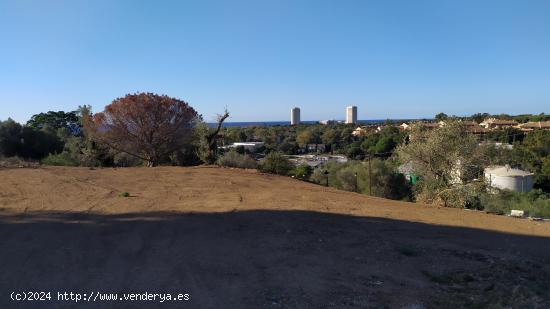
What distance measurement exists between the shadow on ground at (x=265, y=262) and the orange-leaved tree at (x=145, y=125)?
11551mm

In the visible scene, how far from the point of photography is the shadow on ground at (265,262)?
5203mm

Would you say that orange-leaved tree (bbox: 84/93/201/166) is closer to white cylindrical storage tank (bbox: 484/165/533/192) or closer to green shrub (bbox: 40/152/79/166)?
green shrub (bbox: 40/152/79/166)

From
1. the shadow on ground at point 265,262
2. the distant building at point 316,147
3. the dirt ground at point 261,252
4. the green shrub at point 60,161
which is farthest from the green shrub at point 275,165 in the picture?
the distant building at point 316,147

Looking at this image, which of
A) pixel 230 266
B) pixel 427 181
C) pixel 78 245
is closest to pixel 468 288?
pixel 230 266

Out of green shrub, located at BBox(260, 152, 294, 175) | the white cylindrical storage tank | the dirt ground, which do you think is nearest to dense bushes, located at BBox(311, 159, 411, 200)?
green shrub, located at BBox(260, 152, 294, 175)

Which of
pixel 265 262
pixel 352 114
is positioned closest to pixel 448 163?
pixel 265 262

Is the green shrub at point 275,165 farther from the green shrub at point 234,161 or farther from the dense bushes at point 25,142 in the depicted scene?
the dense bushes at point 25,142

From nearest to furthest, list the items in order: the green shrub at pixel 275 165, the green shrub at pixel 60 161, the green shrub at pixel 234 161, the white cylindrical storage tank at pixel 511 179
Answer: the green shrub at pixel 60 161 < the green shrub at pixel 234 161 < the green shrub at pixel 275 165 < the white cylindrical storage tank at pixel 511 179

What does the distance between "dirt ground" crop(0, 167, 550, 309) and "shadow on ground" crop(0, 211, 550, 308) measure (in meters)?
0.02

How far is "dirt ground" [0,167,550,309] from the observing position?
5266 millimetres

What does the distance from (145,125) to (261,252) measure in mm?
14973

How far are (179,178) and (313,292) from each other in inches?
421

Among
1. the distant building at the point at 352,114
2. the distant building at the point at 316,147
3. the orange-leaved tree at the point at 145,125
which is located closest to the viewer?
the orange-leaved tree at the point at 145,125

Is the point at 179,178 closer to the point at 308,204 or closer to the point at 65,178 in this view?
the point at 65,178
